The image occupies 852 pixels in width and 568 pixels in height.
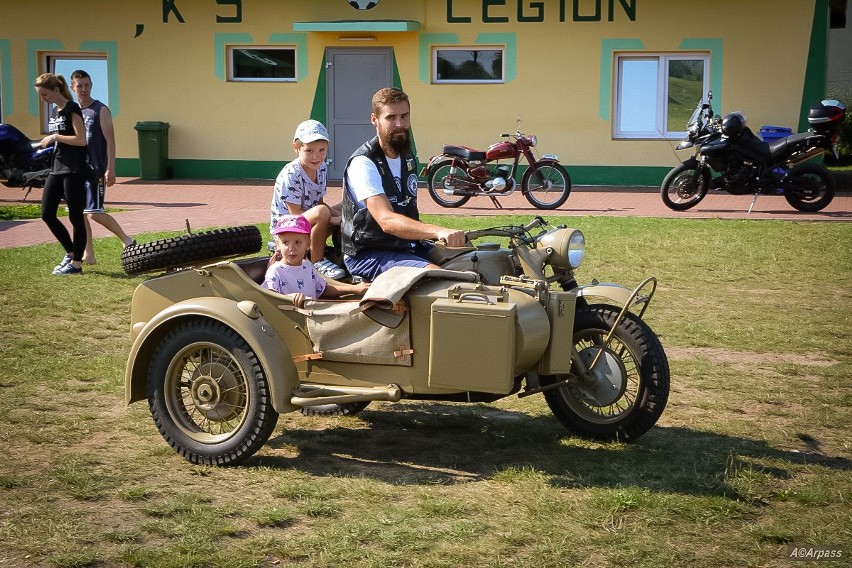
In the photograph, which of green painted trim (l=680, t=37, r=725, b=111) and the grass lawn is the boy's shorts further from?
green painted trim (l=680, t=37, r=725, b=111)

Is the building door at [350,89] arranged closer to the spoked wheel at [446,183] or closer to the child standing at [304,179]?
the spoked wheel at [446,183]

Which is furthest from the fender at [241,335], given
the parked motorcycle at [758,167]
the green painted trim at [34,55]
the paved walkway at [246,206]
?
the green painted trim at [34,55]

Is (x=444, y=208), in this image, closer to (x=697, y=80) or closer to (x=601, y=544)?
(x=697, y=80)

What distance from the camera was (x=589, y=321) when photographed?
5340 mm

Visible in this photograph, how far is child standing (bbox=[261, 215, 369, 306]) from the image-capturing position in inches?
211

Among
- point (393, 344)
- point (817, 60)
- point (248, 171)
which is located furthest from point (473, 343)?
point (248, 171)

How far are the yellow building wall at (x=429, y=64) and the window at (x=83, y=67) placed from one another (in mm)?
274

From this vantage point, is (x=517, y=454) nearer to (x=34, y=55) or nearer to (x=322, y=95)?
(x=322, y=95)

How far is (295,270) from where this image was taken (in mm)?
5387

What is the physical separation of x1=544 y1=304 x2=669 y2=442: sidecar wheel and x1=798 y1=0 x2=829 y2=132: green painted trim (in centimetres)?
1664

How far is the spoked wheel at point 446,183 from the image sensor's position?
1753cm

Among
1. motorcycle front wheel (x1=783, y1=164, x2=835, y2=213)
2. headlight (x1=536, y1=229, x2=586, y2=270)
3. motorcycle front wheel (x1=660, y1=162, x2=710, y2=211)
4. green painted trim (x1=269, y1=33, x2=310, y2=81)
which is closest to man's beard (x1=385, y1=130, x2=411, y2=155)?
headlight (x1=536, y1=229, x2=586, y2=270)

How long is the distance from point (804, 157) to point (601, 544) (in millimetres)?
13769

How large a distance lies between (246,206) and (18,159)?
14.7ft
